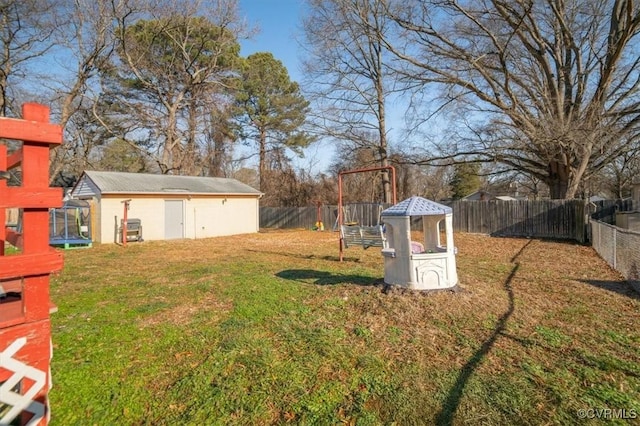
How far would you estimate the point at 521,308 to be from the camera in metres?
4.83

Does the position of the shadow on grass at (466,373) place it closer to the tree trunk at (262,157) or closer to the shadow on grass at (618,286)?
the shadow on grass at (618,286)

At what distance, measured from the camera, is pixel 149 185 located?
16.6 meters

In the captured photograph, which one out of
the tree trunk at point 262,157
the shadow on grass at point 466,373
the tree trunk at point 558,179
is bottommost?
the shadow on grass at point 466,373

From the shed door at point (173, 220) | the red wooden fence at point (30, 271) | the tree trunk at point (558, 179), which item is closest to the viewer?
the red wooden fence at point (30, 271)

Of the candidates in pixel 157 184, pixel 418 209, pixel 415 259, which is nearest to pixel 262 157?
pixel 157 184

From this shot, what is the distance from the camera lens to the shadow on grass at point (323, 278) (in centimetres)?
638

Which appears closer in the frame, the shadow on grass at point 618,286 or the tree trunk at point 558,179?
the shadow on grass at point 618,286

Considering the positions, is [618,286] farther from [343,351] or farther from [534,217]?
[534,217]

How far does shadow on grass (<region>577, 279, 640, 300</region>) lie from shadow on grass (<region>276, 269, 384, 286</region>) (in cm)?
391

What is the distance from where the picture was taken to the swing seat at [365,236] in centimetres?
777

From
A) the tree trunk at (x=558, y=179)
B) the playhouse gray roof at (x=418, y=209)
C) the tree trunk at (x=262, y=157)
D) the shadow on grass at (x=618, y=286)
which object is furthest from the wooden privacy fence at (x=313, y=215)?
the playhouse gray roof at (x=418, y=209)

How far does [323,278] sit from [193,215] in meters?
12.4

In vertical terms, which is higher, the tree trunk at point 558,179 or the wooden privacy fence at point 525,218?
the tree trunk at point 558,179

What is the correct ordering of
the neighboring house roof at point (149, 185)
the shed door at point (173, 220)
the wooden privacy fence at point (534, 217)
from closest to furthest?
the wooden privacy fence at point (534, 217)
the neighboring house roof at point (149, 185)
the shed door at point (173, 220)
